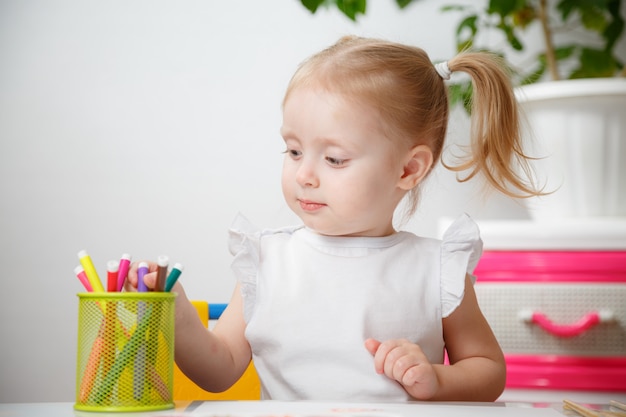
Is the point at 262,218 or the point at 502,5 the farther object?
the point at 262,218

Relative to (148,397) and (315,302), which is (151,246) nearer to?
(315,302)

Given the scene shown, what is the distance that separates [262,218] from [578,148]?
30.4 inches

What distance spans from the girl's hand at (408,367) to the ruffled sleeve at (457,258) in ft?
0.46

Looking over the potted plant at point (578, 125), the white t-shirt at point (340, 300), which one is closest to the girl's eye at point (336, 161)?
the white t-shirt at point (340, 300)

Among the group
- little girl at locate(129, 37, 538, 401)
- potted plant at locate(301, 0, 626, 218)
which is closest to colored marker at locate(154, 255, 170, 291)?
little girl at locate(129, 37, 538, 401)

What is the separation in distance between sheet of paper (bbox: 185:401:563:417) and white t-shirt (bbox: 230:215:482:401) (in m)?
0.18

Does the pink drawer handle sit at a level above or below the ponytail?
below

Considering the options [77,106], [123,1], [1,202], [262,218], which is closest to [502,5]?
[262,218]

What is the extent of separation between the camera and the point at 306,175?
828 mm

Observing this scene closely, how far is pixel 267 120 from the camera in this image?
1.93 m

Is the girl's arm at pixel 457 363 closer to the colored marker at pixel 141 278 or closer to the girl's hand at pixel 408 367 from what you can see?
the girl's hand at pixel 408 367

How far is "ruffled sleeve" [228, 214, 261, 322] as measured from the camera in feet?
2.90

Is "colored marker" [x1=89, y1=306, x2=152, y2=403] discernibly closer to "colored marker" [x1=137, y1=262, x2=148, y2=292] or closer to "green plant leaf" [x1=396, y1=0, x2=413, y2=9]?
"colored marker" [x1=137, y1=262, x2=148, y2=292]

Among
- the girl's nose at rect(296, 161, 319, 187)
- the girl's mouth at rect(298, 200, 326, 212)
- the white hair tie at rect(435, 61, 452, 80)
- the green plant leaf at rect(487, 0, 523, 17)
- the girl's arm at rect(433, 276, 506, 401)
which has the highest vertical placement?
the green plant leaf at rect(487, 0, 523, 17)
